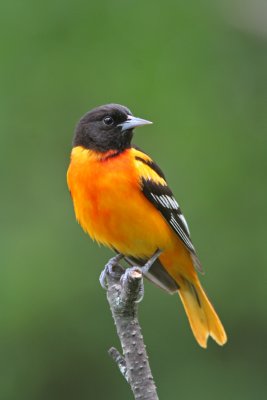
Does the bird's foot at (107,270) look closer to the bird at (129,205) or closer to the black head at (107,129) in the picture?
the bird at (129,205)

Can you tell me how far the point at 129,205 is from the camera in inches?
231

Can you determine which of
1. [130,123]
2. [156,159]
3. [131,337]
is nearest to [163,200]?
[130,123]

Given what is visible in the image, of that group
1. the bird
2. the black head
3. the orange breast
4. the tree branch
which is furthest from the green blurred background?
the tree branch

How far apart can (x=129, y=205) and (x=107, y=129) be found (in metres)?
0.59

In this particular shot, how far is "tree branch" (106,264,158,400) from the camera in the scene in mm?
4320

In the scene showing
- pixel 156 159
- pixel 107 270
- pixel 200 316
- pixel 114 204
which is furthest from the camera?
pixel 156 159

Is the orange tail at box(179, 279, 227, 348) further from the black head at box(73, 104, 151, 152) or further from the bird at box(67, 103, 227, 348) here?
the black head at box(73, 104, 151, 152)

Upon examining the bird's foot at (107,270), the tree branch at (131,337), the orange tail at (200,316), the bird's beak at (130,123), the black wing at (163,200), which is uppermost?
the bird's beak at (130,123)

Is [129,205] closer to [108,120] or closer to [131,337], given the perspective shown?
[108,120]

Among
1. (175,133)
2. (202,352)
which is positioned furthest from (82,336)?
(175,133)

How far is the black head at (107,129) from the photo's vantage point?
6.12 meters

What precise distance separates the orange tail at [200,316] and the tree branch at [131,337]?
154cm

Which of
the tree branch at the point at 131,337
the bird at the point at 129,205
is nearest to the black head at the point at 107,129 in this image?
the bird at the point at 129,205

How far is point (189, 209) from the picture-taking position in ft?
26.9
